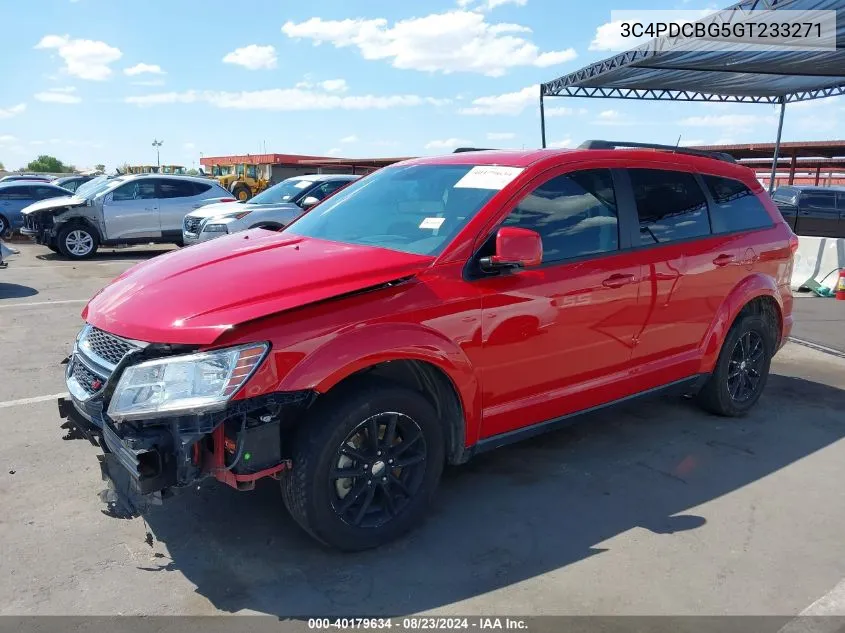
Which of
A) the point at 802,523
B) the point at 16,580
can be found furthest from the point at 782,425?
the point at 16,580

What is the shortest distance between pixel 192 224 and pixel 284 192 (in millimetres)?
1756

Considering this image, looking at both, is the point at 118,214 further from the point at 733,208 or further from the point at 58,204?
the point at 733,208

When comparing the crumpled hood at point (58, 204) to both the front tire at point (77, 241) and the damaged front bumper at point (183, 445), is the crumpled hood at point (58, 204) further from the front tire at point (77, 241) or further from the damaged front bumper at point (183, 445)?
the damaged front bumper at point (183, 445)

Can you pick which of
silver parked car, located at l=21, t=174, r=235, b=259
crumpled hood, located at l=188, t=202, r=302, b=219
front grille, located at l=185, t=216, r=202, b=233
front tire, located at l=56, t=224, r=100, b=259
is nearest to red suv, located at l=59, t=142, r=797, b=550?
crumpled hood, located at l=188, t=202, r=302, b=219

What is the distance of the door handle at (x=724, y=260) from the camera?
4.72 metres

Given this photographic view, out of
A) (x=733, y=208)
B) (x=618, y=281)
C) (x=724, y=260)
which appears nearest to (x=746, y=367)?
(x=724, y=260)

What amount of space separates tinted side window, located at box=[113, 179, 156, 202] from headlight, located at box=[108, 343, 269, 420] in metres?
13.1

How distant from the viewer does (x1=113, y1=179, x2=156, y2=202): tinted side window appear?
1454 centimetres

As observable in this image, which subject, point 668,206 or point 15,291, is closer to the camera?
point 668,206

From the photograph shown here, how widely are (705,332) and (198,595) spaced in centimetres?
358

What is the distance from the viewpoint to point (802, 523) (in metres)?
3.68

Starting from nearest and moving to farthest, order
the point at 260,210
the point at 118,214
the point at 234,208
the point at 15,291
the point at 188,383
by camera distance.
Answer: the point at 188,383 → the point at 15,291 → the point at 260,210 → the point at 234,208 → the point at 118,214

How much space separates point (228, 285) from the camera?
122 inches

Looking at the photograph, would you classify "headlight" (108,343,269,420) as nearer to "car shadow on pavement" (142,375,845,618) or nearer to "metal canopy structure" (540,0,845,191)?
"car shadow on pavement" (142,375,845,618)
